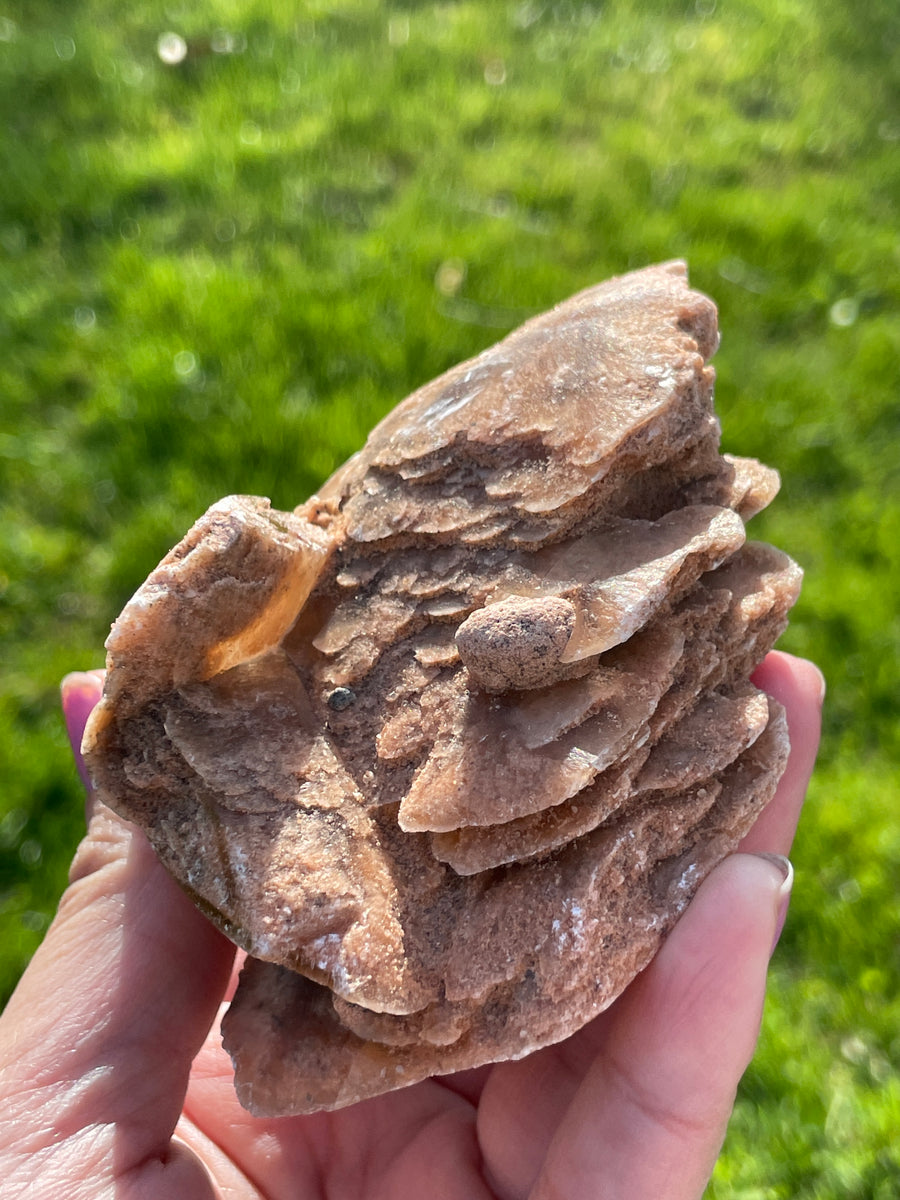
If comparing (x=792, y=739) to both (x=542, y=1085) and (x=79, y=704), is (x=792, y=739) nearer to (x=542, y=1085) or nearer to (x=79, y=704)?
(x=542, y=1085)

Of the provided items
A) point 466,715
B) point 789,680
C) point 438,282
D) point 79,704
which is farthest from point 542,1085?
point 438,282

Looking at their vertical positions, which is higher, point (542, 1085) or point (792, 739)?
point (792, 739)

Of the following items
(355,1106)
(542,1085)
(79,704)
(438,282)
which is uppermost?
(438,282)

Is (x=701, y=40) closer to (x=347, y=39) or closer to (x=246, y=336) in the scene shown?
(x=347, y=39)

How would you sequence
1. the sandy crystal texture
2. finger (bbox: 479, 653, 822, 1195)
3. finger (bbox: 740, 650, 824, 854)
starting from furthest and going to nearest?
finger (bbox: 740, 650, 824, 854), finger (bbox: 479, 653, 822, 1195), the sandy crystal texture

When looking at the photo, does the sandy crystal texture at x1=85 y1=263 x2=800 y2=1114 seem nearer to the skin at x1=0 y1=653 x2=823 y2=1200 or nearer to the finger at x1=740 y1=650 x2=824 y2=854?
the skin at x1=0 y1=653 x2=823 y2=1200

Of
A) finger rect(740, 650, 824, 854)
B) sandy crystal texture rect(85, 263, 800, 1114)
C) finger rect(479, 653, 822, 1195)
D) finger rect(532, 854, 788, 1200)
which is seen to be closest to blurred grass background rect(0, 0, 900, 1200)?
finger rect(479, 653, 822, 1195)
